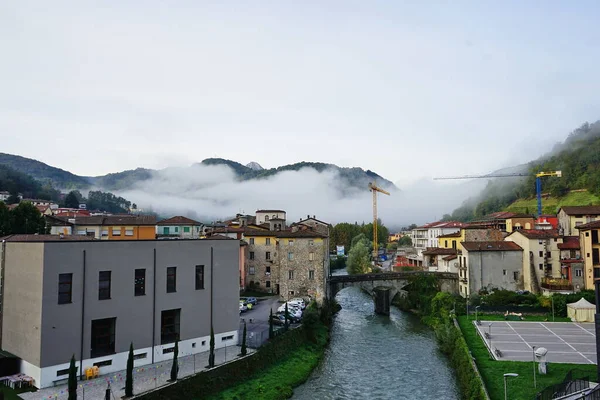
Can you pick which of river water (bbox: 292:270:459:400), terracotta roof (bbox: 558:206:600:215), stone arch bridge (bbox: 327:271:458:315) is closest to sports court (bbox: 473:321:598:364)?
river water (bbox: 292:270:459:400)

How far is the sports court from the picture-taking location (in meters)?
30.2

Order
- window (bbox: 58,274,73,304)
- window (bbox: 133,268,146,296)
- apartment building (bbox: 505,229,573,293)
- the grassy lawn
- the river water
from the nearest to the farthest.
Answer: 1. the grassy lawn
2. window (bbox: 58,274,73,304)
3. window (bbox: 133,268,146,296)
4. the river water
5. apartment building (bbox: 505,229,573,293)

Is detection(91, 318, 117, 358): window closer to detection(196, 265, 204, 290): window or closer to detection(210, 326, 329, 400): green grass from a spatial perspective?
detection(196, 265, 204, 290): window

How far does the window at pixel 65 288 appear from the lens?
78.1 feet

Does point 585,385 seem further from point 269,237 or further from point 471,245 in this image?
point 269,237

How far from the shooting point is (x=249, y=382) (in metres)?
27.5

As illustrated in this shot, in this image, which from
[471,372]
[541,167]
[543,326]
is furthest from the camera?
[541,167]

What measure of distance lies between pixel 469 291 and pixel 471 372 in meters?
28.2

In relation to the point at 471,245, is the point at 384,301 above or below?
below

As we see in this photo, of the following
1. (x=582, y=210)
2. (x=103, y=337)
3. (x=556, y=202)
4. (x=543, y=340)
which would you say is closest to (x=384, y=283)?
(x=543, y=340)

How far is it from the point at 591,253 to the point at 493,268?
10.2m

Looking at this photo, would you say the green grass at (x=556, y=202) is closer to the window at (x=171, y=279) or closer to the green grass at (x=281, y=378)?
the green grass at (x=281, y=378)

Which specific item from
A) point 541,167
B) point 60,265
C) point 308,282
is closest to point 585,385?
point 60,265

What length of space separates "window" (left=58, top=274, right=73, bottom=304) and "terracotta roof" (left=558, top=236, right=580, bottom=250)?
2012 inches
